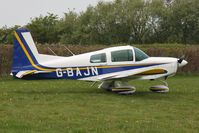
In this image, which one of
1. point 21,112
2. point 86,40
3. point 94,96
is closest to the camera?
point 21,112

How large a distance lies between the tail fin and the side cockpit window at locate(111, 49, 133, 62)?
3.21 metres

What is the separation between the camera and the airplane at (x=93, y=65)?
1207 centimetres

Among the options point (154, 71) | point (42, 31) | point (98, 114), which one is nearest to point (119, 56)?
point (154, 71)

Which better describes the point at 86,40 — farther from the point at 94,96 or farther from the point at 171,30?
the point at 94,96

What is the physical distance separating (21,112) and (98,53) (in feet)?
16.7

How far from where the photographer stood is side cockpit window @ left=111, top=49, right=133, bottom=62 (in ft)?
40.8

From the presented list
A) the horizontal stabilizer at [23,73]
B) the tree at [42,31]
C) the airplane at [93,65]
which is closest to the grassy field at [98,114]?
the airplane at [93,65]

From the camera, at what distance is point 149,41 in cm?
4941

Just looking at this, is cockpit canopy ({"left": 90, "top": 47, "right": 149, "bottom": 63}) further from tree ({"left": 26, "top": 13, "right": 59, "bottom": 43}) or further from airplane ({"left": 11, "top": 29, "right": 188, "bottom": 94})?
tree ({"left": 26, "top": 13, "right": 59, "bottom": 43})

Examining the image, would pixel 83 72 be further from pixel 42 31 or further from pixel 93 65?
pixel 42 31

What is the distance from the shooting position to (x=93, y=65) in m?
12.4

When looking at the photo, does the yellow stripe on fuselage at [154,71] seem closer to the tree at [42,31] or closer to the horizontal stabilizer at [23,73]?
the horizontal stabilizer at [23,73]

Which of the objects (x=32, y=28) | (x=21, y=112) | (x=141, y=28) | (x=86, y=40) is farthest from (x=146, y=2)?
(x=21, y=112)

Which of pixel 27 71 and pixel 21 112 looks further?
pixel 27 71
